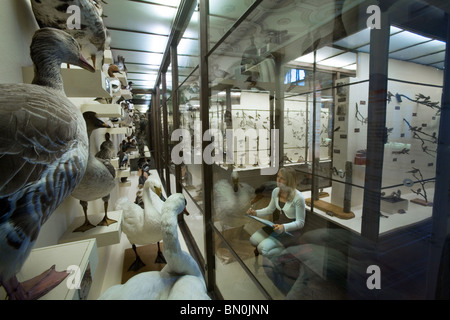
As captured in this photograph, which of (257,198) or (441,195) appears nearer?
(441,195)

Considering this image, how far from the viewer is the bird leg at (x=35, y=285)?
436 mm

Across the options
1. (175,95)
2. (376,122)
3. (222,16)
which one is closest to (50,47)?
(376,122)

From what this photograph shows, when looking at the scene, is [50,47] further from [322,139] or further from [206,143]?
[322,139]

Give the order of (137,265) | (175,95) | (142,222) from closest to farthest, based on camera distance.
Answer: (142,222) → (137,265) → (175,95)

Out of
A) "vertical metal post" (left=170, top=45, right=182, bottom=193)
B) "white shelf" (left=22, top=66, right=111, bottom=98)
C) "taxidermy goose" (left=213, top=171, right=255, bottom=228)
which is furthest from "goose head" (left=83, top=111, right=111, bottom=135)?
"vertical metal post" (left=170, top=45, right=182, bottom=193)

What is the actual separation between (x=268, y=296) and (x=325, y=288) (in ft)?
0.90

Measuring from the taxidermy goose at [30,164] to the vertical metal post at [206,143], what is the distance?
3.53 ft

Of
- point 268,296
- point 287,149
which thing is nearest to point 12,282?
point 268,296

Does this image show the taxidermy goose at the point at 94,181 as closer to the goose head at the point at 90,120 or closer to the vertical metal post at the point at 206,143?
the goose head at the point at 90,120

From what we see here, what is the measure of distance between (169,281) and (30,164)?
912mm

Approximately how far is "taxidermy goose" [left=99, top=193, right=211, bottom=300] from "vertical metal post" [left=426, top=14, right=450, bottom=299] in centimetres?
80

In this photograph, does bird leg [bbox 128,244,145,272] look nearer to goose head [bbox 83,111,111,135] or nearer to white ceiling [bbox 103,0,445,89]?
goose head [bbox 83,111,111,135]

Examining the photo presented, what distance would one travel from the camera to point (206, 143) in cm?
155

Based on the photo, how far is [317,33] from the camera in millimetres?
1019
